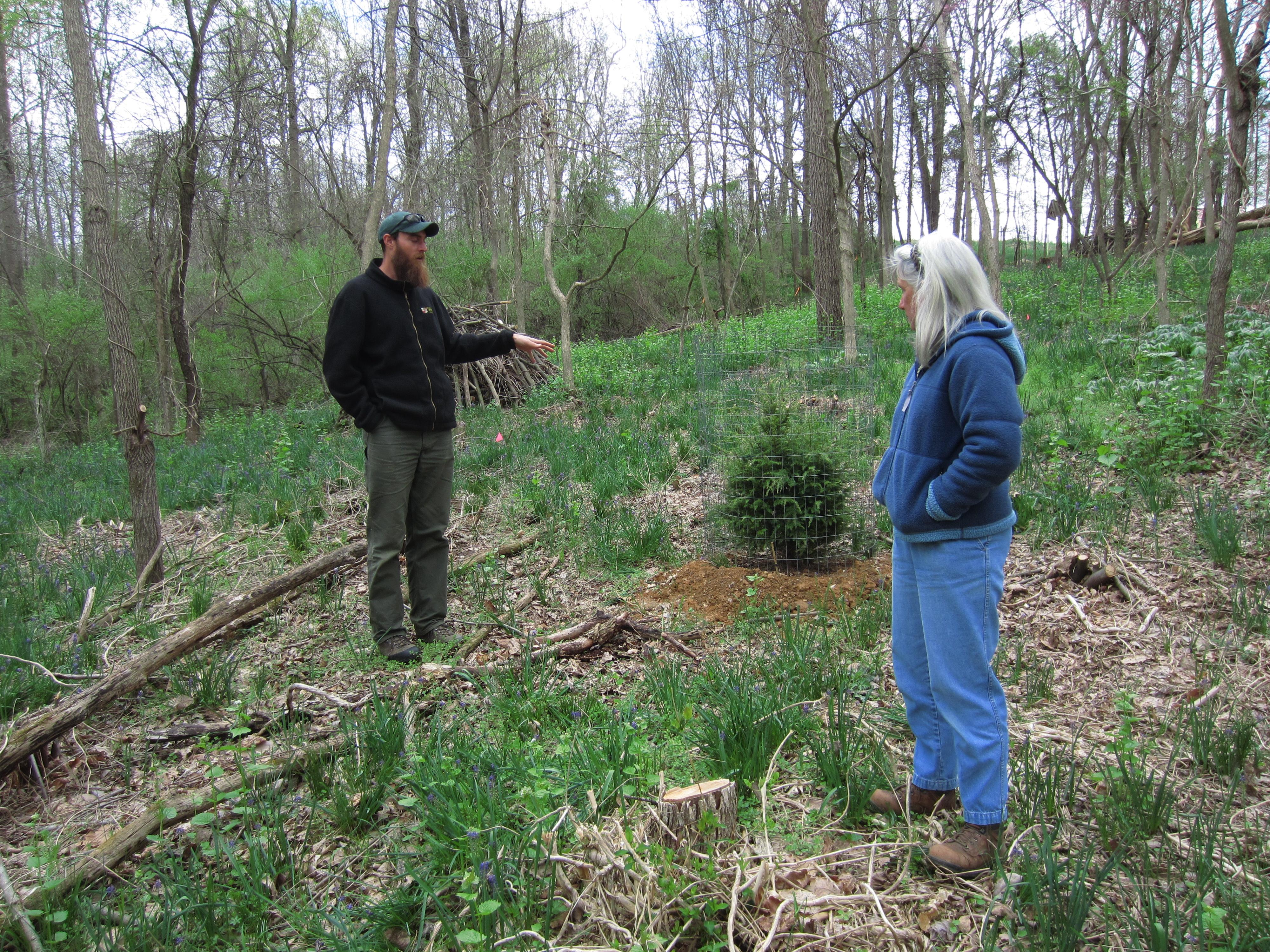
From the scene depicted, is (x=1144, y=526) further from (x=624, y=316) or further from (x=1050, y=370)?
(x=624, y=316)

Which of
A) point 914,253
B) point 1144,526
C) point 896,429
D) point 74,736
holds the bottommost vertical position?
point 74,736

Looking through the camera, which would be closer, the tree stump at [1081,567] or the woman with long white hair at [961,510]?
the woman with long white hair at [961,510]

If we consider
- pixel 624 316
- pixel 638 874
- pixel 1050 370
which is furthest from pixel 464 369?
pixel 624 316

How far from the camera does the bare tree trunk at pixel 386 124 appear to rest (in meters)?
8.24

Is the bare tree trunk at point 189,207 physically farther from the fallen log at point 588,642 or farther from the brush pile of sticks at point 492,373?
the fallen log at point 588,642

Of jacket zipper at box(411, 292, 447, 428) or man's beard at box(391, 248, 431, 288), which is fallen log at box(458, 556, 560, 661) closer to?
jacket zipper at box(411, 292, 447, 428)

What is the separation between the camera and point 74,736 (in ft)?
10.7

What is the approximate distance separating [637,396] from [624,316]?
1415cm

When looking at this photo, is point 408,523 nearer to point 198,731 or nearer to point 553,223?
point 198,731

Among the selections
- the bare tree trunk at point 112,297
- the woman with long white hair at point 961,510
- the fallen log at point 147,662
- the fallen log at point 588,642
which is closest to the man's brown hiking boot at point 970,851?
Answer: the woman with long white hair at point 961,510

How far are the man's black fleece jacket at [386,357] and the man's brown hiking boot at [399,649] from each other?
1044 millimetres

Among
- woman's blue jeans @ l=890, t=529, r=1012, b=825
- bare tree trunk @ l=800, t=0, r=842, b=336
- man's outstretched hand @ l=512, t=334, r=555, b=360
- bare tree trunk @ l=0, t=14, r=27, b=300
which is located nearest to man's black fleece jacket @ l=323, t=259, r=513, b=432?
man's outstretched hand @ l=512, t=334, r=555, b=360

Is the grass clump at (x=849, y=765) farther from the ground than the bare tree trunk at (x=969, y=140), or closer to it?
closer to it

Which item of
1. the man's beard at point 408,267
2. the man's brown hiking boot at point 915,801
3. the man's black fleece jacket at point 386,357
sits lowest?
the man's brown hiking boot at point 915,801
